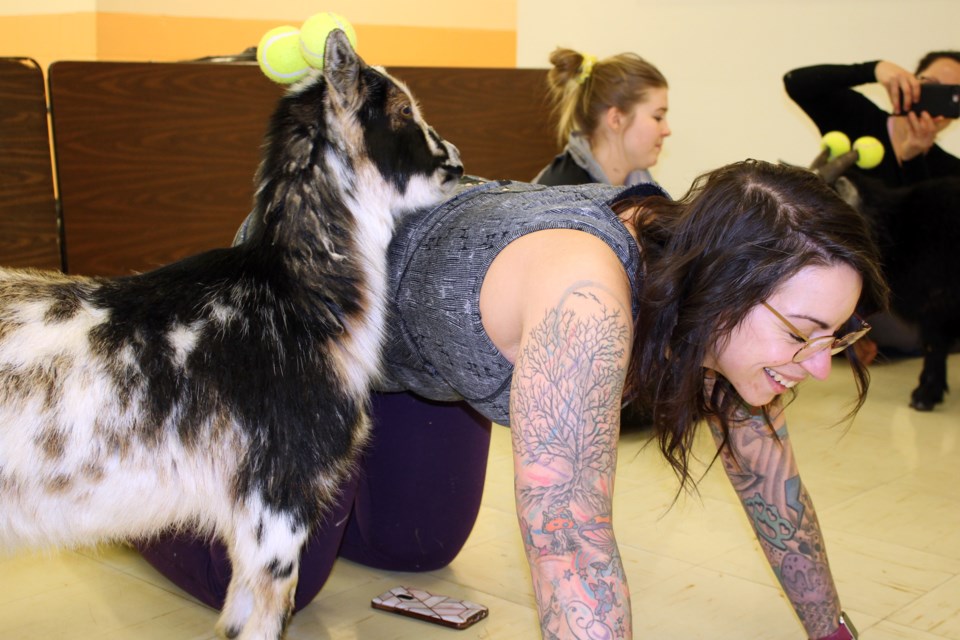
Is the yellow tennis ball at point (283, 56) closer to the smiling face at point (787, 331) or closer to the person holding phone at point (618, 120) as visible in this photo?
the smiling face at point (787, 331)

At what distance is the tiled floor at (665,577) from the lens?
1.89 m

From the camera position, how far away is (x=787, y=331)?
4.29ft

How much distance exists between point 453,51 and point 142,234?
13.8 feet

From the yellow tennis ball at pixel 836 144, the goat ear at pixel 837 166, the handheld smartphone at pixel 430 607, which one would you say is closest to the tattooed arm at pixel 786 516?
the handheld smartphone at pixel 430 607

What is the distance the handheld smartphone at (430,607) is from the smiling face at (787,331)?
0.80 meters

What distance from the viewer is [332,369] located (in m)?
1.54

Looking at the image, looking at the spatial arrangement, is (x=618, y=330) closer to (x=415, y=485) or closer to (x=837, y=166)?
(x=415, y=485)

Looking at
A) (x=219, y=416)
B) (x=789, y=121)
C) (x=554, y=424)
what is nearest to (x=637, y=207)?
(x=554, y=424)

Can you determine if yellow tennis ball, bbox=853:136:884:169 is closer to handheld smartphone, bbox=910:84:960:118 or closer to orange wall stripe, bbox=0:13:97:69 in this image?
handheld smartphone, bbox=910:84:960:118

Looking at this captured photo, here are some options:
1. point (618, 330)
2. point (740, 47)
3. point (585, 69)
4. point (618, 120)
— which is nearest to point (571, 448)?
point (618, 330)

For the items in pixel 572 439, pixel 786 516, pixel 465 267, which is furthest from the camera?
pixel 786 516

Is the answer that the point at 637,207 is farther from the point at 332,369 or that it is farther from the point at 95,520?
the point at 95,520

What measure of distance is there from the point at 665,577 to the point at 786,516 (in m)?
0.50

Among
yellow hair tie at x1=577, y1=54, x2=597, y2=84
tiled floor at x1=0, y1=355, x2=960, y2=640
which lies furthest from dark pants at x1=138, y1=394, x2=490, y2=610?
yellow hair tie at x1=577, y1=54, x2=597, y2=84
